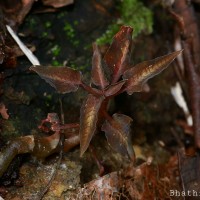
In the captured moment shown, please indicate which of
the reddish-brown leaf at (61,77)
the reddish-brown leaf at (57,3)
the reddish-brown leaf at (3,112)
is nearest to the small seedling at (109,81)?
the reddish-brown leaf at (61,77)

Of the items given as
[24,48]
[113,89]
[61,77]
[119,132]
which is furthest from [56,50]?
[119,132]

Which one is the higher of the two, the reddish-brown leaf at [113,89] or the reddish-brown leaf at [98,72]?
the reddish-brown leaf at [98,72]

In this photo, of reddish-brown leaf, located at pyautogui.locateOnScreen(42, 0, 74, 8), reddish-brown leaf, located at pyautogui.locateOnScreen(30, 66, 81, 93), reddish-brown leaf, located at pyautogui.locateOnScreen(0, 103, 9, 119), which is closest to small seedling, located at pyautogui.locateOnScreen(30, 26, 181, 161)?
reddish-brown leaf, located at pyautogui.locateOnScreen(30, 66, 81, 93)

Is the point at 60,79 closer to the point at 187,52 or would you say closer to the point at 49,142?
the point at 49,142

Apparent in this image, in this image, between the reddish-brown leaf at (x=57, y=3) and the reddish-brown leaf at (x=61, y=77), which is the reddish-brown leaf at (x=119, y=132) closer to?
the reddish-brown leaf at (x=61, y=77)

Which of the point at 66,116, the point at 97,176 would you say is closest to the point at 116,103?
the point at 66,116
